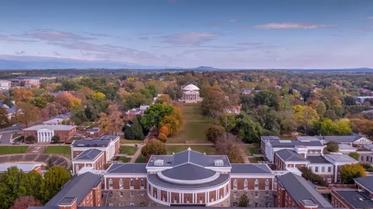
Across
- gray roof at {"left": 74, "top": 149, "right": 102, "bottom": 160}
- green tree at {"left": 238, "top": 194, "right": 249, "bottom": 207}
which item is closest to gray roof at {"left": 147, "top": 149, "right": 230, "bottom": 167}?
green tree at {"left": 238, "top": 194, "right": 249, "bottom": 207}

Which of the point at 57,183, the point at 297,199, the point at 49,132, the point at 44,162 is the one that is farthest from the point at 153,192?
the point at 49,132

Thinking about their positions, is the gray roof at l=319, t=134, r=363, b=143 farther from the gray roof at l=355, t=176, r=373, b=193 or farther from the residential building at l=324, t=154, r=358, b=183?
the gray roof at l=355, t=176, r=373, b=193

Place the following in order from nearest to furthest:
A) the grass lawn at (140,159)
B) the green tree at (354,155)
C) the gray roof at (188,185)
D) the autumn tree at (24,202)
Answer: the autumn tree at (24,202), the gray roof at (188,185), the grass lawn at (140,159), the green tree at (354,155)

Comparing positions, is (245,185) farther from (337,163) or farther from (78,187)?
(78,187)

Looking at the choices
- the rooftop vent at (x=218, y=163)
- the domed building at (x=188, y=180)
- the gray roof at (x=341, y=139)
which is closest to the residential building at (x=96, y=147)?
the domed building at (x=188, y=180)

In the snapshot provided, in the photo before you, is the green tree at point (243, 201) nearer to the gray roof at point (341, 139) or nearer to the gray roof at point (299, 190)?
the gray roof at point (299, 190)

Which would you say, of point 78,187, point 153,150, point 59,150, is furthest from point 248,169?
point 59,150
